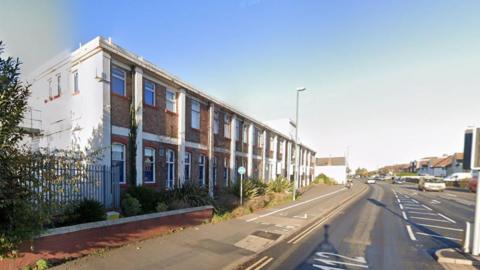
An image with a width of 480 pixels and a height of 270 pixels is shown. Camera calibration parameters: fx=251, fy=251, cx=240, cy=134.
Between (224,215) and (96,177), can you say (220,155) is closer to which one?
(224,215)

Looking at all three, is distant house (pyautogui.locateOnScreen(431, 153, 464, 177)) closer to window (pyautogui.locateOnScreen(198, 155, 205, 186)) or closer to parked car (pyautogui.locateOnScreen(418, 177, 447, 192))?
parked car (pyautogui.locateOnScreen(418, 177, 447, 192))

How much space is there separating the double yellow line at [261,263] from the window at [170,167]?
8.58 meters

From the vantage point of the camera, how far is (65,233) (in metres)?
5.79

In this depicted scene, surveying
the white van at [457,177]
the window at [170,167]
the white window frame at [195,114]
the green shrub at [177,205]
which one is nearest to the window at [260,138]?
the white window frame at [195,114]

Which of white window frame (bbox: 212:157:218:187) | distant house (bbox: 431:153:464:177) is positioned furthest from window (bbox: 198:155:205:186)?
distant house (bbox: 431:153:464:177)

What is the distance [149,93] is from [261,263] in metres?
10.0

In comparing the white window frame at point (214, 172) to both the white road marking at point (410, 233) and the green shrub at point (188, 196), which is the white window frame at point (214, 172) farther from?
the white road marking at point (410, 233)

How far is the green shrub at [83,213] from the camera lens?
646cm

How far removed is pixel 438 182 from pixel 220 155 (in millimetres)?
31080

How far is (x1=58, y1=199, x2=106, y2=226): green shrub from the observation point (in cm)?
646

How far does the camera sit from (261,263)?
6254 mm

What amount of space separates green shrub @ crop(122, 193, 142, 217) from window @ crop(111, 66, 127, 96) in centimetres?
483

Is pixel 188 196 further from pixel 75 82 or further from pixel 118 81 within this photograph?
pixel 75 82

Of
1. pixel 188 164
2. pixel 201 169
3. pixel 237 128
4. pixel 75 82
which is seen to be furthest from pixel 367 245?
pixel 237 128
